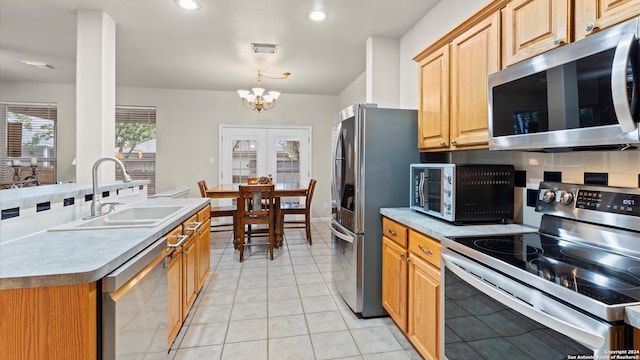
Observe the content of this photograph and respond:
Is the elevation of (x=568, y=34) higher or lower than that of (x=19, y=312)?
higher

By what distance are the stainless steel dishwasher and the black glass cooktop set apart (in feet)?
4.71

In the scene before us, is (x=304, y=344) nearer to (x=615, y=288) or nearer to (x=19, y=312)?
(x=19, y=312)

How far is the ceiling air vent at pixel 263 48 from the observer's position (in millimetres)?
3682

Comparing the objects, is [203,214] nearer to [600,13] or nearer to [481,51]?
[481,51]

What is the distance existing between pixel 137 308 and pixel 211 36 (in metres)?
3.10

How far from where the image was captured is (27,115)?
5.51m

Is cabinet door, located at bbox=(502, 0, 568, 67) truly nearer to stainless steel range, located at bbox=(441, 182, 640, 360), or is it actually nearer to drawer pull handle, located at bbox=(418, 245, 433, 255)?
stainless steel range, located at bbox=(441, 182, 640, 360)

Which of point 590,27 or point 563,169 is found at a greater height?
point 590,27

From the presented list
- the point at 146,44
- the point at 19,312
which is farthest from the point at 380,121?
the point at 146,44

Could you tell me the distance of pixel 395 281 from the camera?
2.15 m

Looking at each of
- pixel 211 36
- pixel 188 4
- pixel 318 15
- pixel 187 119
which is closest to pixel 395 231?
pixel 318 15

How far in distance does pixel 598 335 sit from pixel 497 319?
0.40 m

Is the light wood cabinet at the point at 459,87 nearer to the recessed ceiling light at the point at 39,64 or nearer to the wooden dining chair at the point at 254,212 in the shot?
the wooden dining chair at the point at 254,212

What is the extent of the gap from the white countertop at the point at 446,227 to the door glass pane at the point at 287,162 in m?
4.39
